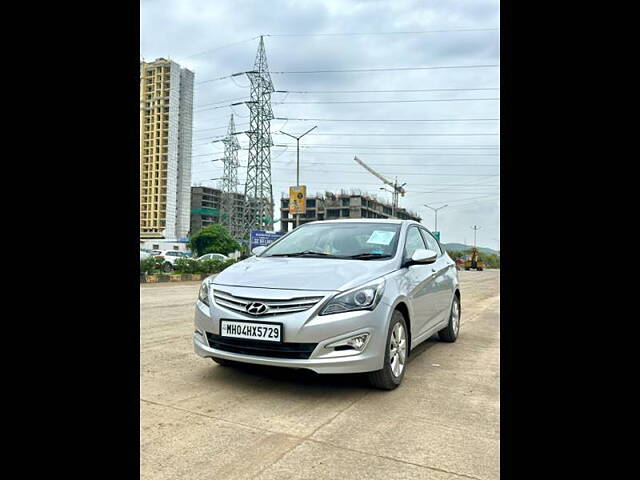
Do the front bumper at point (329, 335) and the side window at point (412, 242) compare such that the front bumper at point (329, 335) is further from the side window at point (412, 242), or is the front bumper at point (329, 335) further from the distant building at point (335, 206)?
the distant building at point (335, 206)

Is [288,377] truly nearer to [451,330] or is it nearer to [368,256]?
[368,256]

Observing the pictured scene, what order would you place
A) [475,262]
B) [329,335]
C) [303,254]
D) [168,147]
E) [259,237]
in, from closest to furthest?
[329,335], [303,254], [259,237], [475,262], [168,147]

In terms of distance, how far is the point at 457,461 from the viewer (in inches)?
101

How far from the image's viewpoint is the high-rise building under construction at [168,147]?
5838cm

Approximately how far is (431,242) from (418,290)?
1672 mm

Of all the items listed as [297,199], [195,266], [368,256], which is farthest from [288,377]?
[297,199]

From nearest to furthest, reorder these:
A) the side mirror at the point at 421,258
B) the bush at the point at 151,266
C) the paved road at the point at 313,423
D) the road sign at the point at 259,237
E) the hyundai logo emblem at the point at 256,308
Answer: the paved road at the point at 313,423
the hyundai logo emblem at the point at 256,308
the side mirror at the point at 421,258
the bush at the point at 151,266
the road sign at the point at 259,237

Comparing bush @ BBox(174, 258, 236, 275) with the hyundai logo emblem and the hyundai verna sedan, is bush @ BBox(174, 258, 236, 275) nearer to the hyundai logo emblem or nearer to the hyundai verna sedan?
the hyundai verna sedan

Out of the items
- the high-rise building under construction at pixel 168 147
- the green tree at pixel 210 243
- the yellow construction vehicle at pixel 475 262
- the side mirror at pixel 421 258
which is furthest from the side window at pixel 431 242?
the green tree at pixel 210 243

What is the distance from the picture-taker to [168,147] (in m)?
67.4

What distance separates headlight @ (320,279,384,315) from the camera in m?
3.46

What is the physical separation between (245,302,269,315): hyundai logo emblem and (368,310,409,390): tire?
0.96m
